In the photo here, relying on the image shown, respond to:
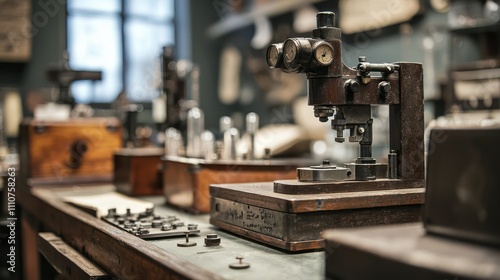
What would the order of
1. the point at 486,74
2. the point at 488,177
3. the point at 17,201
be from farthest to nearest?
the point at 486,74 < the point at 17,201 < the point at 488,177

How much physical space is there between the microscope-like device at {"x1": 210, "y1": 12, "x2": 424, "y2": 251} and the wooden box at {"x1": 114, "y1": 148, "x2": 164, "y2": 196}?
1116 mm

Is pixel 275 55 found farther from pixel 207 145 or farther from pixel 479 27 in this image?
pixel 479 27

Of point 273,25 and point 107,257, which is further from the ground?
point 273,25

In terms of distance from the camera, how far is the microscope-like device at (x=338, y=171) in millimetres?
1496

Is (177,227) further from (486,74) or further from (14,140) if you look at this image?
(14,140)

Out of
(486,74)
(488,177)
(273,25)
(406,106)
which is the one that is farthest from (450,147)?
(273,25)

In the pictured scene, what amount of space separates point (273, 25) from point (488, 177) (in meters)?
7.22

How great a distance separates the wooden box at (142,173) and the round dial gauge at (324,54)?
1.44 metres

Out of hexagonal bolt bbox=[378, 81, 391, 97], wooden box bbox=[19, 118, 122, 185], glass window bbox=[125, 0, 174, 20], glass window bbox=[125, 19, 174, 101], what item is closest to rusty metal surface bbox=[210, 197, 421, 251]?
hexagonal bolt bbox=[378, 81, 391, 97]

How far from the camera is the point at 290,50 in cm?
158

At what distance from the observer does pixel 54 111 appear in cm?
379

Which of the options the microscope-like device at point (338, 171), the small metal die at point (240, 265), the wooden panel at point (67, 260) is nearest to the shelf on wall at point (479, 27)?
the microscope-like device at point (338, 171)

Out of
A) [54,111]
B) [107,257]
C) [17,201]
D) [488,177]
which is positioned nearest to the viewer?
[488,177]

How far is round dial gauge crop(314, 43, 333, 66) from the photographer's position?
62.4 inches
